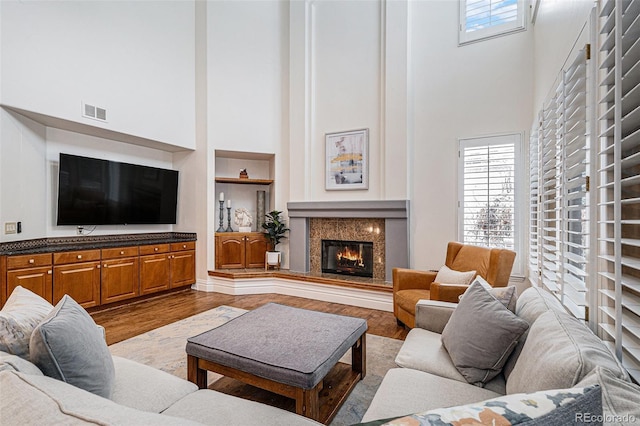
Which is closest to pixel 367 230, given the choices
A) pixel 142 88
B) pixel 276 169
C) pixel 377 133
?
pixel 377 133

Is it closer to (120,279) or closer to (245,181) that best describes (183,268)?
(120,279)

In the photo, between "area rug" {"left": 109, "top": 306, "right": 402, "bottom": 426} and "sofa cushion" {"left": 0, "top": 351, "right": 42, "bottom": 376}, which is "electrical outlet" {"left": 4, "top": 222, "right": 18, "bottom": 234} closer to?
"area rug" {"left": 109, "top": 306, "right": 402, "bottom": 426}

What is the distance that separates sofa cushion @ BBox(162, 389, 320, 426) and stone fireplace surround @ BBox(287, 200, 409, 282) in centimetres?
A: 341

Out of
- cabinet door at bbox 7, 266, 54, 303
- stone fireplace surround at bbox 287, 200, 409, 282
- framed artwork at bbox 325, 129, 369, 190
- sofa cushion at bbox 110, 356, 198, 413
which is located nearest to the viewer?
sofa cushion at bbox 110, 356, 198, 413

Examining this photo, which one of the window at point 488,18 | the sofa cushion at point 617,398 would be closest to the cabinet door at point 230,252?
the window at point 488,18

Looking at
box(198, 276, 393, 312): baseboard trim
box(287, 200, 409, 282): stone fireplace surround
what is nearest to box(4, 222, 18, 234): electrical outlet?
box(198, 276, 393, 312): baseboard trim

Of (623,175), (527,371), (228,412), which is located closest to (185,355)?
(228,412)

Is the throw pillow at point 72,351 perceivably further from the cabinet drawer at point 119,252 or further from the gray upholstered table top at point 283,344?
the cabinet drawer at point 119,252

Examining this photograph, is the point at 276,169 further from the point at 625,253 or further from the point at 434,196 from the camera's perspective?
the point at 625,253

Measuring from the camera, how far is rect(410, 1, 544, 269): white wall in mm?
3980

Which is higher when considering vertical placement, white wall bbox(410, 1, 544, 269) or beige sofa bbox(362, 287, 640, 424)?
white wall bbox(410, 1, 544, 269)

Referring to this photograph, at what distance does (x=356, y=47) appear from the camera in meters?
4.87

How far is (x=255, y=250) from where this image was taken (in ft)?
17.9

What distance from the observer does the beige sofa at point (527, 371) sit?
80cm
